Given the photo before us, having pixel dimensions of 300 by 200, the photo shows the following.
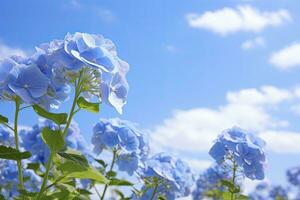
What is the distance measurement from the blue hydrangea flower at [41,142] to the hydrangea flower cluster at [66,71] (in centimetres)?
217

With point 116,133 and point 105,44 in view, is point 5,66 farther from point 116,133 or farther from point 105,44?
point 116,133

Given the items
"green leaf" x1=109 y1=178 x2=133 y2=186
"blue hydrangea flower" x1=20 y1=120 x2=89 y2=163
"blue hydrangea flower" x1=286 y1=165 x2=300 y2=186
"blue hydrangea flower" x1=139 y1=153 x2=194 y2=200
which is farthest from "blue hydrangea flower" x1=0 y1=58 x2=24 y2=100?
"blue hydrangea flower" x1=286 y1=165 x2=300 y2=186

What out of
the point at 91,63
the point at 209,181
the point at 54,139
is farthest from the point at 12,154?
the point at 209,181

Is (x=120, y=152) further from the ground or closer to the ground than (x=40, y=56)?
further from the ground

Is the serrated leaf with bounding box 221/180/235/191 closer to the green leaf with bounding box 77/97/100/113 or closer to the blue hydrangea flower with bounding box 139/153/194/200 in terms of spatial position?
the blue hydrangea flower with bounding box 139/153/194/200

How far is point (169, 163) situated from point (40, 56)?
175cm

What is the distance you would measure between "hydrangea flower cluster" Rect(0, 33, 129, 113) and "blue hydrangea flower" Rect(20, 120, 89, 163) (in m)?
2.17

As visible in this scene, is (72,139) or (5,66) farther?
(72,139)

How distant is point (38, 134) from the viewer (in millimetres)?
4438

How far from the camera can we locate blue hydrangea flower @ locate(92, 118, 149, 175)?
3297mm

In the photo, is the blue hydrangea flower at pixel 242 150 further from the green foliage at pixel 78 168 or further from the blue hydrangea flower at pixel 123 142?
the green foliage at pixel 78 168

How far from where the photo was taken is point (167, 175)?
11.8ft

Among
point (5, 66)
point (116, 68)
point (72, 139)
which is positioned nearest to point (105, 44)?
point (116, 68)

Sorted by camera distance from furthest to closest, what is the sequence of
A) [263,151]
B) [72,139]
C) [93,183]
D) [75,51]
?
[72,139]
[93,183]
[263,151]
[75,51]
